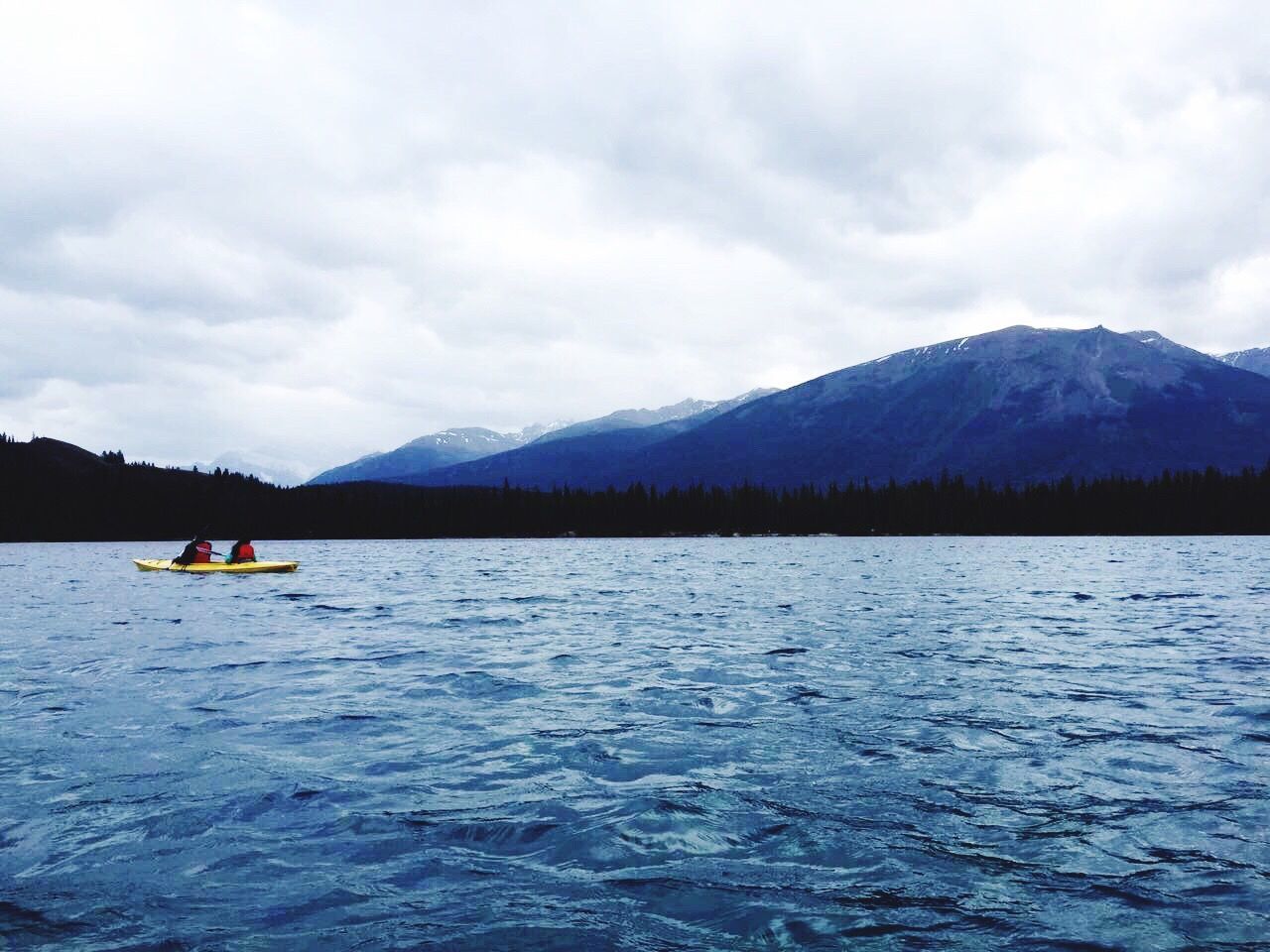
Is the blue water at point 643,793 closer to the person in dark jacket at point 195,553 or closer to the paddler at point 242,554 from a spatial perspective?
the paddler at point 242,554

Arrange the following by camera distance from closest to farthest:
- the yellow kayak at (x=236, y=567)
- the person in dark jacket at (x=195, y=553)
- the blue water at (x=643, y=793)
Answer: the blue water at (x=643, y=793), the yellow kayak at (x=236, y=567), the person in dark jacket at (x=195, y=553)

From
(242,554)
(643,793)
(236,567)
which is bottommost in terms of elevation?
(643,793)

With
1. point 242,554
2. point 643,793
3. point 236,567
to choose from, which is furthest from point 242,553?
point 643,793

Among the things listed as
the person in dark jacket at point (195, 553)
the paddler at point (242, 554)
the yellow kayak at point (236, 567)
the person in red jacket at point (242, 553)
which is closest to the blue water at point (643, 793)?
the person in red jacket at point (242, 553)

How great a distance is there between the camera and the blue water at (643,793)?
10188 mm

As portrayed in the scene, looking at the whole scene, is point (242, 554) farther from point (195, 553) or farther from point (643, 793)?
point (643, 793)

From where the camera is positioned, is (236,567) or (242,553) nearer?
(236,567)

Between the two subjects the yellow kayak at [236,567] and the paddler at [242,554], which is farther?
the yellow kayak at [236,567]

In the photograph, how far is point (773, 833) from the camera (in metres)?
12.9

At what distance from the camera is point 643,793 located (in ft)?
49.1

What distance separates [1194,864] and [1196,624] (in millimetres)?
30847

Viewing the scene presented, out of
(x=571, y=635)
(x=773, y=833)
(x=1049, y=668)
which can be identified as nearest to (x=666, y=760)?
(x=773, y=833)

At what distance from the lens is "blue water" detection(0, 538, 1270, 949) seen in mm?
10188

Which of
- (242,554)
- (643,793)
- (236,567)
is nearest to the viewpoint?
(643,793)
